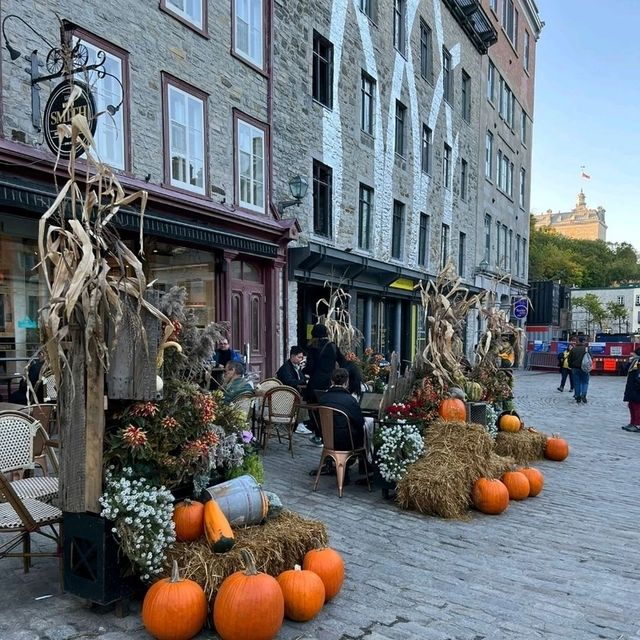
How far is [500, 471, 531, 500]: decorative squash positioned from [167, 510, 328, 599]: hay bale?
271 centimetres

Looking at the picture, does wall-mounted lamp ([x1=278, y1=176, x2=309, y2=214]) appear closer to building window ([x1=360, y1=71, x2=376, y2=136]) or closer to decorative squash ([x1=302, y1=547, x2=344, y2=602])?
building window ([x1=360, y1=71, x2=376, y2=136])

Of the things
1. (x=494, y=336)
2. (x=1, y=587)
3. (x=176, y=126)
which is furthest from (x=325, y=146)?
(x=1, y=587)

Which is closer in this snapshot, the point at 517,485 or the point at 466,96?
the point at 517,485

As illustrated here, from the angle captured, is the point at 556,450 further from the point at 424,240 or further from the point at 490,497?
the point at 424,240

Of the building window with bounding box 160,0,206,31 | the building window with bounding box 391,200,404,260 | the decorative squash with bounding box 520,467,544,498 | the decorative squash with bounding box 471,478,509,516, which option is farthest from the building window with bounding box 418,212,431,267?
the decorative squash with bounding box 471,478,509,516

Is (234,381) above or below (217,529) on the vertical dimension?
above

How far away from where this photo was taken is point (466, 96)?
23.7 m

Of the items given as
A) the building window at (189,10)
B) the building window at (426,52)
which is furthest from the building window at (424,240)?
the building window at (189,10)

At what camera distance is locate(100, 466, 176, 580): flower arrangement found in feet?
10.1

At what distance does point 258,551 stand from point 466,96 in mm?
23959

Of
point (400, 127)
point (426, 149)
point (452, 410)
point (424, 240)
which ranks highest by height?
point (400, 127)

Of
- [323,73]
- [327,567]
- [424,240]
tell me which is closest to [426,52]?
[424,240]

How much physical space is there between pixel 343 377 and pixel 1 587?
138 inches

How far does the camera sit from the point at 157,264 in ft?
32.9
